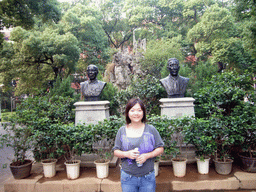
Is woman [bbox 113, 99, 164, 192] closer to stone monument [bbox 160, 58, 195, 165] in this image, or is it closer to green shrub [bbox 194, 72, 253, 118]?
stone monument [bbox 160, 58, 195, 165]

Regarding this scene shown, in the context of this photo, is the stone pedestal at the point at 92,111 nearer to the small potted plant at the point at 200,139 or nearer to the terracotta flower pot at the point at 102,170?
the terracotta flower pot at the point at 102,170

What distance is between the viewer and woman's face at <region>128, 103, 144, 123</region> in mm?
1839

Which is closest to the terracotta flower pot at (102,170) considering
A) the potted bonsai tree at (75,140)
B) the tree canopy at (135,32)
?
the potted bonsai tree at (75,140)

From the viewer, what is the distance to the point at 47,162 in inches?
142

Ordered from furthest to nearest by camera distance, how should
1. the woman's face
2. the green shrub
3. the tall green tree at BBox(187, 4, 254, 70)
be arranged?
the tall green tree at BBox(187, 4, 254, 70) < the green shrub < the woman's face

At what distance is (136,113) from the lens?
183 centimetres

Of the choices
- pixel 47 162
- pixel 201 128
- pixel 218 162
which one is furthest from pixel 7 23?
pixel 218 162

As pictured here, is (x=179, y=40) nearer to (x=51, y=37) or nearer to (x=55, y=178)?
(x=51, y=37)

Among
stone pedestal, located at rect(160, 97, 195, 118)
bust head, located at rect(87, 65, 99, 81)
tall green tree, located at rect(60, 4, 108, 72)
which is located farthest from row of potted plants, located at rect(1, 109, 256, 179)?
tall green tree, located at rect(60, 4, 108, 72)

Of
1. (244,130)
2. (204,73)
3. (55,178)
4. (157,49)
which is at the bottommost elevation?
(55,178)

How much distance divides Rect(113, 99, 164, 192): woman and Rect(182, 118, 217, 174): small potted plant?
1673 millimetres

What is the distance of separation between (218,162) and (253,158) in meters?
0.60

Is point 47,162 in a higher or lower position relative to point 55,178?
higher

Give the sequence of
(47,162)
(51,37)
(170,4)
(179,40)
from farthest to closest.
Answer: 1. (170,4)
2. (179,40)
3. (51,37)
4. (47,162)
